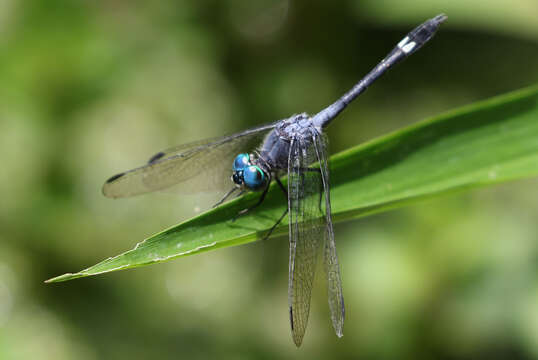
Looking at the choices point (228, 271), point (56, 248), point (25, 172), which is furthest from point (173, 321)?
point (25, 172)

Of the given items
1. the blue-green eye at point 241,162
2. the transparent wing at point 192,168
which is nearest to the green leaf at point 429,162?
the blue-green eye at point 241,162

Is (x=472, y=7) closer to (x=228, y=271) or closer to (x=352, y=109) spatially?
(x=352, y=109)

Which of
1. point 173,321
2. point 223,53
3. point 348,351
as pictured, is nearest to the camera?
point 348,351

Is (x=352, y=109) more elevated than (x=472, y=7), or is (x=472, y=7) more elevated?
(x=472, y=7)

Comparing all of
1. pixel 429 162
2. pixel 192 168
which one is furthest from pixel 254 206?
pixel 429 162

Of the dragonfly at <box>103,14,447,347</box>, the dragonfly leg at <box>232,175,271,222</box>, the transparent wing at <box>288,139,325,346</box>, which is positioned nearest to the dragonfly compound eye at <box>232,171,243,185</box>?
the dragonfly at <box>103,14,447,347</box>

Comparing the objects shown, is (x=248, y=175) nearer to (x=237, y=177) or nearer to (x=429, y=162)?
(x=237, y=177)

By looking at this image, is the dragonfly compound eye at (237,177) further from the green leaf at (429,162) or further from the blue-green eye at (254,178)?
the green leaf at (429,162)
